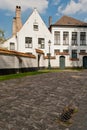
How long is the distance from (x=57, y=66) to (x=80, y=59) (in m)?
4.90

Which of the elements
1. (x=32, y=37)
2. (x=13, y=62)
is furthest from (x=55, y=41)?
(x=13, y=62)

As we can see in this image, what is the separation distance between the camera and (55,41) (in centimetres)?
5112

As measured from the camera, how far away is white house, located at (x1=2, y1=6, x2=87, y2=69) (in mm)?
47812

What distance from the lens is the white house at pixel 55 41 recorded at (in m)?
47.8

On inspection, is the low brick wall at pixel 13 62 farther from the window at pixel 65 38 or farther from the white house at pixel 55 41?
the window at pixel 65 38

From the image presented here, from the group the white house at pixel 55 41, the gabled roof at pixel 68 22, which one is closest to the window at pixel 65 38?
the white house at pixel 55 41

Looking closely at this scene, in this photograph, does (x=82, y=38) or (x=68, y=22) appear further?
(x=68, y=22)

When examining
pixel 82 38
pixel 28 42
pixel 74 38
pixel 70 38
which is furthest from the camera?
pixel 82 38

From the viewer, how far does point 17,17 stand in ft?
181

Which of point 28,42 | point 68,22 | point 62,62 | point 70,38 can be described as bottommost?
point 62,62

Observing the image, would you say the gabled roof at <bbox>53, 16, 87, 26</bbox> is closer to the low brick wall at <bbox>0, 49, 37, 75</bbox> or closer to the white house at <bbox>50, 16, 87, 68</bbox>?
the white house at <bbox>50, 16, 87, 68</bbox>

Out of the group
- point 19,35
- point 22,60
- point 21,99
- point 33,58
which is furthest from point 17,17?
point 21,99

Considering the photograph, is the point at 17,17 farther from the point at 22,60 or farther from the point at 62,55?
the point at 22,60

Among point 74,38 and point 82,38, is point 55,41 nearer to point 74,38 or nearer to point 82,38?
point 74,38
